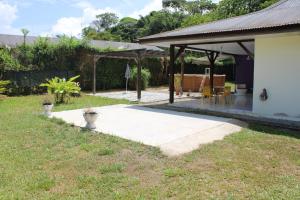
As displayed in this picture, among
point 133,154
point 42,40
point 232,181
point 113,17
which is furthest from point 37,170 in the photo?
point 113,17

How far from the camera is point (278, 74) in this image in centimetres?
1005

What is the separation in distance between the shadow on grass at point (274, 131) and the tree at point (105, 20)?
77264mm

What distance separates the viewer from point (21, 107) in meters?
12.1

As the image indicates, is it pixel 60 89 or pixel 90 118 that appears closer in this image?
pixel 90 118

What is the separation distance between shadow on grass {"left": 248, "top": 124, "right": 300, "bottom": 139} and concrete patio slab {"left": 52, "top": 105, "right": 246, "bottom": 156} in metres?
0.40

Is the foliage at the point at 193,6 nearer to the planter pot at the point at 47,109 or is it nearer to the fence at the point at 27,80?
the fence at the point at 27,80

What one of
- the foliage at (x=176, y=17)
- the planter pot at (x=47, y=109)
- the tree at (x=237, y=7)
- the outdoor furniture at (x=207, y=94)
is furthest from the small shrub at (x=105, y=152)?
the foliage at (x=176, y=17)

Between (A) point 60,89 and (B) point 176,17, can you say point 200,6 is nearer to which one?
(B) point 176,17

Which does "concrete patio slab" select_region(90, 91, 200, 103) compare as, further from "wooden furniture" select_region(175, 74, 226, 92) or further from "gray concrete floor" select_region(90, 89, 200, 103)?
"wooden furniture" select_region(175, 74, 226, 92)

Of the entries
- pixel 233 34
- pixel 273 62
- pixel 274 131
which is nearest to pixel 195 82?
pixel 273 62

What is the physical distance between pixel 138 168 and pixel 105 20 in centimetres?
8137

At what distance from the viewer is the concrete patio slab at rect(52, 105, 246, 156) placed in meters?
6.86

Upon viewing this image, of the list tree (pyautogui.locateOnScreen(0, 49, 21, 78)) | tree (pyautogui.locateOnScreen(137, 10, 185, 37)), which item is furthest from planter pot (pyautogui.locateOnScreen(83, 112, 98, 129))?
tree (pyautogui.locateOnScreen(137, 10, 185, 37))

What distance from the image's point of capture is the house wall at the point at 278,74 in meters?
9.68
